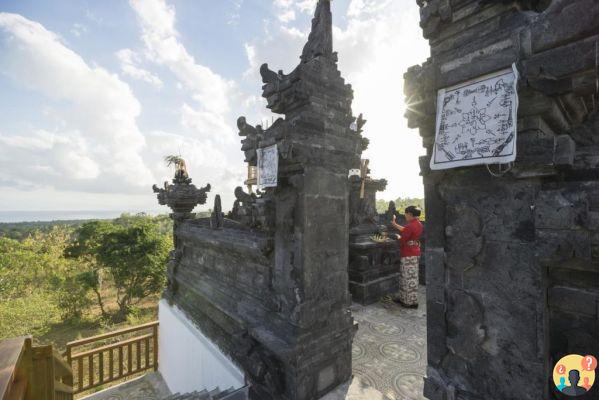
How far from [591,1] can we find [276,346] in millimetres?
4441

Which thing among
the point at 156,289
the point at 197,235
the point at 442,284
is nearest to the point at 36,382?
the point at 442,284

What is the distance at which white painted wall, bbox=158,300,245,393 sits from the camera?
5492mm

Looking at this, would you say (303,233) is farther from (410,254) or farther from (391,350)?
Result: (410,254)

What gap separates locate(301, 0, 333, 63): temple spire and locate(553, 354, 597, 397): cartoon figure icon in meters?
4.26

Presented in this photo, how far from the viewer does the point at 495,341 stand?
225 centimetres

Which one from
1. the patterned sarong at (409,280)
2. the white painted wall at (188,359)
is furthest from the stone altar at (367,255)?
the white painted wall at (188,359)

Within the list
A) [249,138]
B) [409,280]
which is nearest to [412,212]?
[409,280]

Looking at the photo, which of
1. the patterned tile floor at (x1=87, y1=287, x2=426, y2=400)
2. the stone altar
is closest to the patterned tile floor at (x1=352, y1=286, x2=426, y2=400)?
the patterned tile floor at (x1=87, y1=287, x2=426, y2=400)

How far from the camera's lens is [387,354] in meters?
5.36

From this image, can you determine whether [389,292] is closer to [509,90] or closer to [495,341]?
[495,341]

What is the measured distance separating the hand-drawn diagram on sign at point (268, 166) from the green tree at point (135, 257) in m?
19.2

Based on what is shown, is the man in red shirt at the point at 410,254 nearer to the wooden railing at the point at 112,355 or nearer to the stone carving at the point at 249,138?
the stone carving at the point at 249,138

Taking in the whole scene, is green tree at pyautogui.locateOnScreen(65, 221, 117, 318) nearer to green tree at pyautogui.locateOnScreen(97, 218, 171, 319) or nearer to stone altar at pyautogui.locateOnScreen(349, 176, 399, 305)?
green tree at pyautogui.locateOnScreen(97, 218, 171, 319)

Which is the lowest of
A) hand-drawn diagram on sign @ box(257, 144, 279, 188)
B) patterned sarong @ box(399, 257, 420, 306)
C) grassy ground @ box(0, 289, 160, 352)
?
grassy ground @ box(0, 289, 160, 352)
